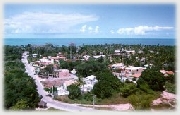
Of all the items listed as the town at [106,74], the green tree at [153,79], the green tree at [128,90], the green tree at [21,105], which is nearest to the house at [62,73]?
the town at [106,74]

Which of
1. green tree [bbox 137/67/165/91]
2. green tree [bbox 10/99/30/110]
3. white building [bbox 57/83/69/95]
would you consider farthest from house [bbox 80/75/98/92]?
green tree [bbox 10/99/30/110]

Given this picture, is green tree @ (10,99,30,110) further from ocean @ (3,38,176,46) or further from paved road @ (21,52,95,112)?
ocean @ (3,38,176,46)

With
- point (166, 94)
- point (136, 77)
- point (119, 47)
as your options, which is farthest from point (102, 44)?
point (166, 94)

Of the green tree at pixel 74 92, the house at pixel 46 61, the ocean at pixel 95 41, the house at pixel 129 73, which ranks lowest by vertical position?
the green tree at pixel 74 92

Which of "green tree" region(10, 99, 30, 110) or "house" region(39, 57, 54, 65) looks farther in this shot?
"house" region(39, 57, 54, 65)

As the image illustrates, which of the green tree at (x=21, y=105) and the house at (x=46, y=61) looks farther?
the house at (x=46, y=61)

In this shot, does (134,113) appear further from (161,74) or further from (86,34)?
(86,34)

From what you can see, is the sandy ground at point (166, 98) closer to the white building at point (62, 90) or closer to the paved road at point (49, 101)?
the paved road at point (49, 101)
